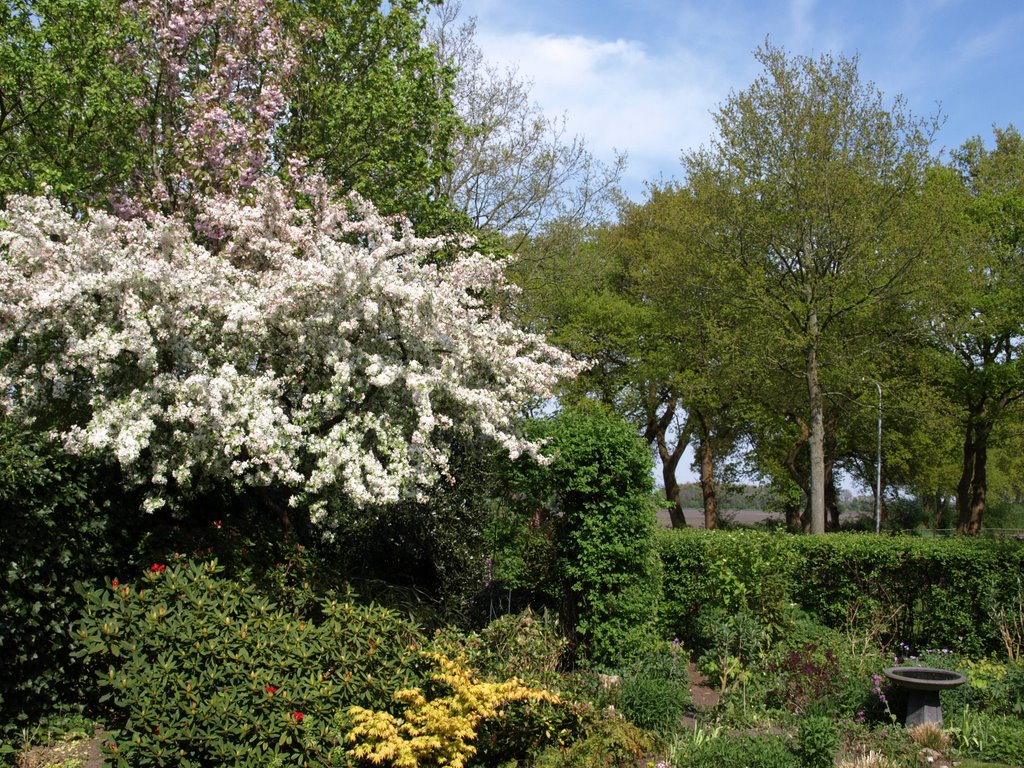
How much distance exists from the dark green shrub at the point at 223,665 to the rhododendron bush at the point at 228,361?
0.81 m

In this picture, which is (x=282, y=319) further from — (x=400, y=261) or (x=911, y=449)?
(x=911, y=449)

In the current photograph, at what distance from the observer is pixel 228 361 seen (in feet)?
24.2

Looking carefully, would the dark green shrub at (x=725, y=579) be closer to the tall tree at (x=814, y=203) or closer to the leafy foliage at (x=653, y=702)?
the leafy foliage at (x=653, y=702)

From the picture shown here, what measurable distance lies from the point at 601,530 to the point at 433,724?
423 cm

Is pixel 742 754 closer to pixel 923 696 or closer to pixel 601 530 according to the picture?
pixel 923 696

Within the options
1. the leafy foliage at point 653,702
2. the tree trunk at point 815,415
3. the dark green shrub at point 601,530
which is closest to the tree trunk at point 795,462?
the tree trunk at point 815,415

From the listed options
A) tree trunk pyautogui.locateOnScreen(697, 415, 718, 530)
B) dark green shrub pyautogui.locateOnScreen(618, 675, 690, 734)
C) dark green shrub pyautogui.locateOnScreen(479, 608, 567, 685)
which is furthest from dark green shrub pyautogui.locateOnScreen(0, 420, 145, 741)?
tree trunk pyautogui.locateOnScreen(697, 415, 718, 530)

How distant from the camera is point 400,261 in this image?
8.05 meters

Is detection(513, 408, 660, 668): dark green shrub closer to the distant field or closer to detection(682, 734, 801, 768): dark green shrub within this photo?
detection(682, 734, 801, 768): dark green shrub

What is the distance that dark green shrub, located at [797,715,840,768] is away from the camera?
6316 mm

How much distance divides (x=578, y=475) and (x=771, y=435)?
78.0ft

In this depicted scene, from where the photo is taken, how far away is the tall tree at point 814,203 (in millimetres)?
17141

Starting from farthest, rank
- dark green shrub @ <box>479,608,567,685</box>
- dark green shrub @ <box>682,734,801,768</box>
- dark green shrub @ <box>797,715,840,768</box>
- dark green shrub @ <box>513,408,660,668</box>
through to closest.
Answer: dark green shrub @ <box>513,408,660,668</box>, dark green shrub @ <box>479,608,567,685</box>, dark green shrub @ <box>797,715,840,768</box>, dark green shrub @ <box>682,734,801,768</box>

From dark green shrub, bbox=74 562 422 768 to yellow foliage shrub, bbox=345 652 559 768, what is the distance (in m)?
0.37
